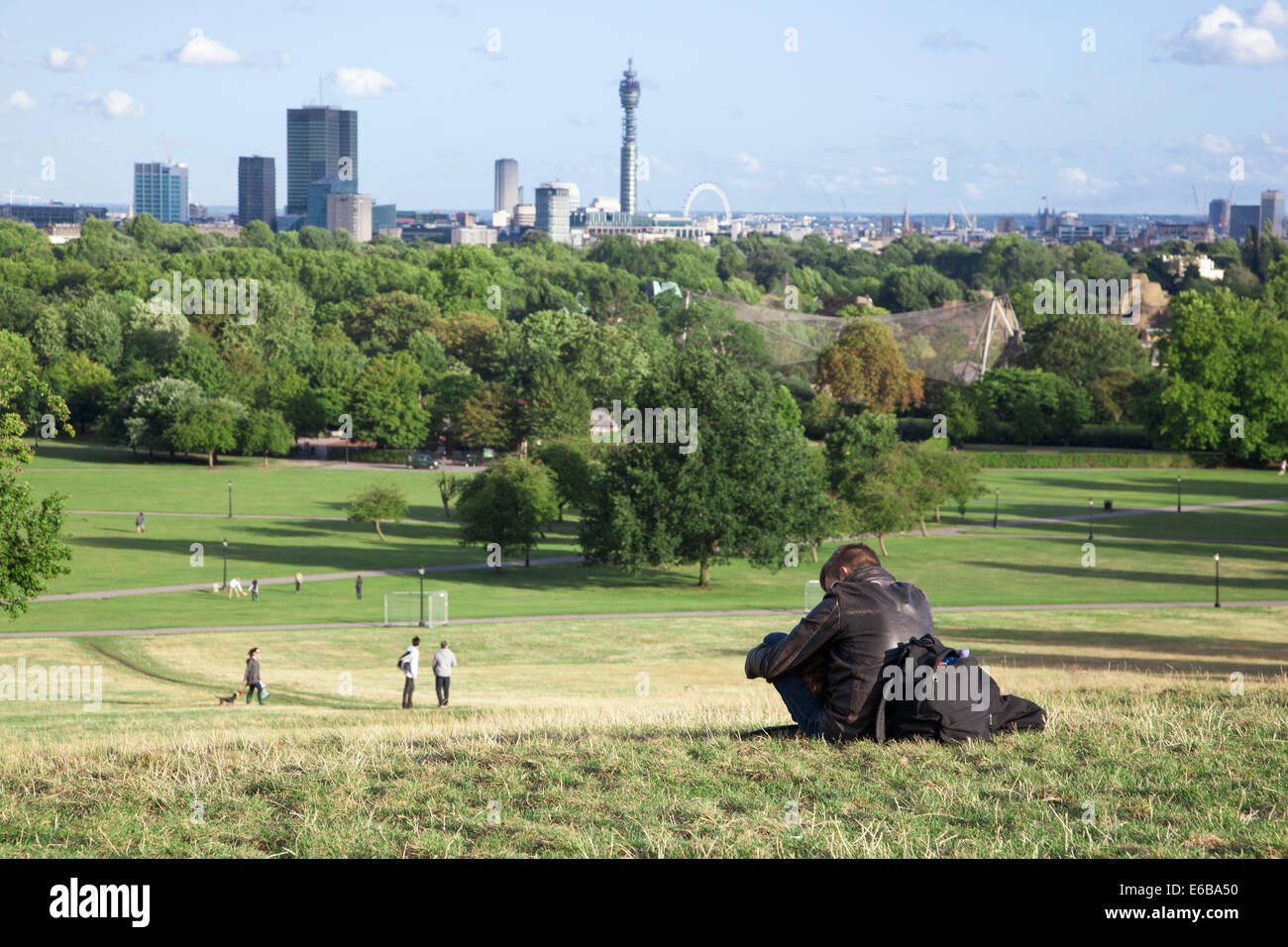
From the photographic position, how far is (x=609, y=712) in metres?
13.5

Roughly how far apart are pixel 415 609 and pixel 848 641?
34028mm

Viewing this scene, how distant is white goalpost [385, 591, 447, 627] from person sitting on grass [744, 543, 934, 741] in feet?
103

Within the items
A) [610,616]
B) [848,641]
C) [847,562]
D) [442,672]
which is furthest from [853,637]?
[610,616]

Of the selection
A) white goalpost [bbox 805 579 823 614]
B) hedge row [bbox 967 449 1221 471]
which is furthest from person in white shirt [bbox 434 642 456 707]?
hedge row [bbox 967 449 1221 471]

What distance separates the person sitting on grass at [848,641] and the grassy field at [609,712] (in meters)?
0.31

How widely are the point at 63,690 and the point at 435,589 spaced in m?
19.1

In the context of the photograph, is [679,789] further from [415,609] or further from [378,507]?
[378,507]

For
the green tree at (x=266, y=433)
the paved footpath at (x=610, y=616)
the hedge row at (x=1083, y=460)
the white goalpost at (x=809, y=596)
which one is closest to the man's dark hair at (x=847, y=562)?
the paved footpath at (x=610, y=616)

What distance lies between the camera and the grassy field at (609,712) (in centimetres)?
698

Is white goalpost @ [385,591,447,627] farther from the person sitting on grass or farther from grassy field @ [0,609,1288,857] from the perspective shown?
the person sitting on grass

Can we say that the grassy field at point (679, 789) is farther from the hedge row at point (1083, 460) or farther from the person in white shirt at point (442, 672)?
the hedge row at point (1083, 460)

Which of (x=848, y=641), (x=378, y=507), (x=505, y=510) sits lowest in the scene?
(x=378, y=507)

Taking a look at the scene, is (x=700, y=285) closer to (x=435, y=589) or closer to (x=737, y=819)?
(x=435, y=589)
